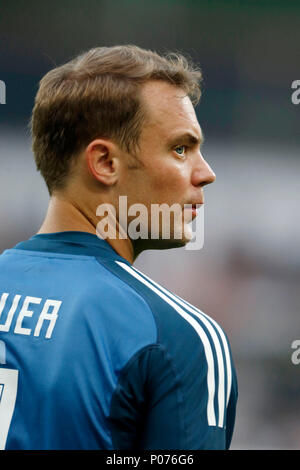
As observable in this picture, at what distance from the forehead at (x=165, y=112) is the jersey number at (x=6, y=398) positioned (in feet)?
1.42

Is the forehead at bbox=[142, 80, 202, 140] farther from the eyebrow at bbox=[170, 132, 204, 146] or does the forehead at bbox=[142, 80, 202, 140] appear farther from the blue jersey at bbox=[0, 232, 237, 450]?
the blue jersey at bbox=[0, 232, 237, 450]

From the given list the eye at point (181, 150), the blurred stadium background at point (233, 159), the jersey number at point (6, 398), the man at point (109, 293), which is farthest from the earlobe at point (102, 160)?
the blurred stadium background at point (233, 159)

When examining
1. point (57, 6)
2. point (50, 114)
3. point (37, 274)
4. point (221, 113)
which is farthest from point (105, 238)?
point (57, 6)

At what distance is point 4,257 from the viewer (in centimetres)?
107

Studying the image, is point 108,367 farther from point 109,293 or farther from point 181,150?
point 181,150

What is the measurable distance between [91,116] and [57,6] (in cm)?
484

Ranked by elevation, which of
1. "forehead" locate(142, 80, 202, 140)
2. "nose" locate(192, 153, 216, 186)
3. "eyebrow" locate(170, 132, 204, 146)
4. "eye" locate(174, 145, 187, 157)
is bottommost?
"nose" locate(192, 153, 216, 186)

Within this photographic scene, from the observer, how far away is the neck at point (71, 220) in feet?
3.45

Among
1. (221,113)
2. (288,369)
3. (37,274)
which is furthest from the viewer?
(221,113)

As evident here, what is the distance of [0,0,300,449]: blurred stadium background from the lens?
4.51m

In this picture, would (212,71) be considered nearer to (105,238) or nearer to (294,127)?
(294,127)

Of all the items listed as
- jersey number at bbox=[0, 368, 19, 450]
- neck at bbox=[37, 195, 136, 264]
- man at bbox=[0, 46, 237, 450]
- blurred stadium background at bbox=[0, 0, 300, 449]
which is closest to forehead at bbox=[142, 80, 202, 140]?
man at bbox=[0, 46, 237, 450]

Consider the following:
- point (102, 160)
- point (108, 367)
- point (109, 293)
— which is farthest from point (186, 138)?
point (108, 367)

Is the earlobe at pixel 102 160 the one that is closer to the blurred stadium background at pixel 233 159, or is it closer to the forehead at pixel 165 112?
the forehead at pixel 165 112
